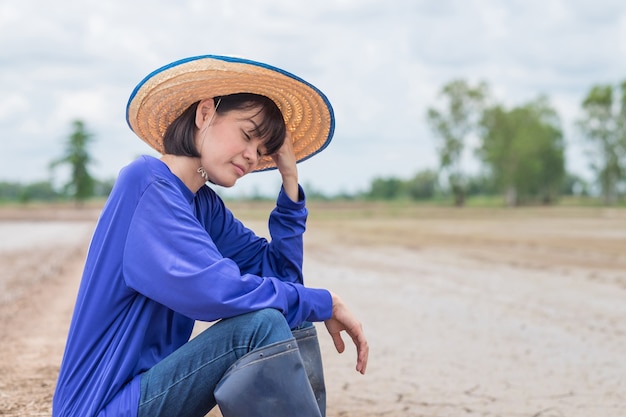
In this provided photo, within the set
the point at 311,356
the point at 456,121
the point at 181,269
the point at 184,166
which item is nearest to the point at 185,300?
the point at 181,269

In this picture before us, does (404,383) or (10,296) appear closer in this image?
(404,383)

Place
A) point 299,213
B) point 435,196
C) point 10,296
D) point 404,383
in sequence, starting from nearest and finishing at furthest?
point 299,213
point 404,383
point 10,296
point 435,196

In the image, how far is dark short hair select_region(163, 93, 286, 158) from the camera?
226 centimetres

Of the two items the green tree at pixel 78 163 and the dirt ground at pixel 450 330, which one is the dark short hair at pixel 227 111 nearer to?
the dirt ground at pixel 450 330

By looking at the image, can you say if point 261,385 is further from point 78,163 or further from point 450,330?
point 78,163

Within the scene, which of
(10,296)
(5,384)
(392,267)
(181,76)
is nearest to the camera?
(181,76)

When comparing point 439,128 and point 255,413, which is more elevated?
point 439,128

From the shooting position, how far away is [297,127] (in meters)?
2.77

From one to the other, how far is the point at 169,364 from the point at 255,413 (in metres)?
0.27

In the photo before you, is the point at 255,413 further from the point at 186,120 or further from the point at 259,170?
the point at 259,170

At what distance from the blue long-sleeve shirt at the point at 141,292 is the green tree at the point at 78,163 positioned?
51.9 metres

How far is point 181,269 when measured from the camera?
196 centimetres

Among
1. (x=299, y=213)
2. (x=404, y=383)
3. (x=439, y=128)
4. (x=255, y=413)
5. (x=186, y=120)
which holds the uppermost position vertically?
(x=439, y=128)

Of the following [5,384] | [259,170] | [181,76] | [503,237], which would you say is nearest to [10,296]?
[5,384]
